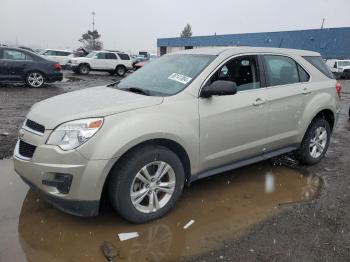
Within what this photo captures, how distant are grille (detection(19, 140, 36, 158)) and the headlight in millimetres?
246

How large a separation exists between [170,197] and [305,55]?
308 cm

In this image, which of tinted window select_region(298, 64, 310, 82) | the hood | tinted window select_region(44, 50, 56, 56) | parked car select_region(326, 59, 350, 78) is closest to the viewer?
the hood

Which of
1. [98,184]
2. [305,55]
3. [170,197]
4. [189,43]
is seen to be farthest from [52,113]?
[189,43]

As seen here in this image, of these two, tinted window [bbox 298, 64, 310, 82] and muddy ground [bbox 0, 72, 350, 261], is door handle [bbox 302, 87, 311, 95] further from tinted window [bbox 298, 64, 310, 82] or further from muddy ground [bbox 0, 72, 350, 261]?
muddy ground [bbox 0, 72, 350, 261]

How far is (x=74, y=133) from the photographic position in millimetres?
3312

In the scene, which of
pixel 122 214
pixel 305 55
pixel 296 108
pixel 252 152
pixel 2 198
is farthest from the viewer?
pixel 305 55

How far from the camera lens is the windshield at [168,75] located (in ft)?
13.4

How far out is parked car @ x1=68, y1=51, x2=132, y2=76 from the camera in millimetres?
25142

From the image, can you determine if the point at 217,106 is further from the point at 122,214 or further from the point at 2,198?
the point at 2,198

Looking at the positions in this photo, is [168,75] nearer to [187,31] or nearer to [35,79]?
[35,79]

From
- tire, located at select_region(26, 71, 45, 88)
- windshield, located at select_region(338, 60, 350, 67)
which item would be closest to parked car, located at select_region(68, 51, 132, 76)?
tire, located at select_region(26, 71, 45, 88)

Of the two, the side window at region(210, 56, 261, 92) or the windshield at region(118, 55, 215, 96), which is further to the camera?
the side window at region(210, 56, 261, 92)

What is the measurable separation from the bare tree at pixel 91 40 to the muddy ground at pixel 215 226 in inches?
3244

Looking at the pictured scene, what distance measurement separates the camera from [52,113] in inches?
140
